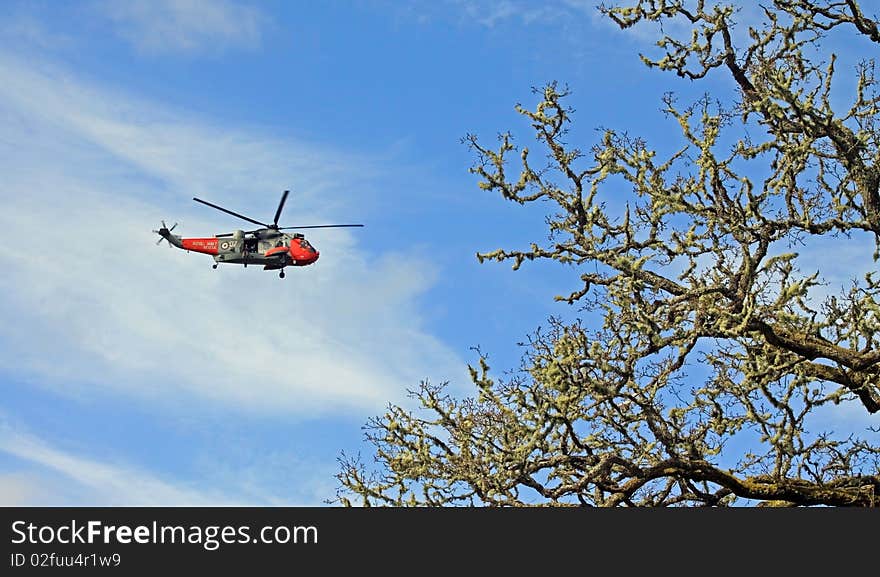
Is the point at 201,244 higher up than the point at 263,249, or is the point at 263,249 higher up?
the point at 201,244

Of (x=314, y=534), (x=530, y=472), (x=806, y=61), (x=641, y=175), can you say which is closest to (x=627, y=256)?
(x=641, y=175)

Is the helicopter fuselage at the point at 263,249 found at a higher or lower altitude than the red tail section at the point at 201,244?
lower

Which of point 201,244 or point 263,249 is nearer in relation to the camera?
point 263,249

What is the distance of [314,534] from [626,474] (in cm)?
551

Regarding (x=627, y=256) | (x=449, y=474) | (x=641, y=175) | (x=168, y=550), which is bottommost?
(x=168, y=550)

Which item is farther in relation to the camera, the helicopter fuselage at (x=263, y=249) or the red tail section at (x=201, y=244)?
the red tail section at (x=201, y=244)

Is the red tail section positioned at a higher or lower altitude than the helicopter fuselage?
higher

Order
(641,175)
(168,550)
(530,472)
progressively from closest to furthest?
(168,550) → (530,472) → (641,175)

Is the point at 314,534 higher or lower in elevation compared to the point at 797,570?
higher

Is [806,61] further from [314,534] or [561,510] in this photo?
[314,534]

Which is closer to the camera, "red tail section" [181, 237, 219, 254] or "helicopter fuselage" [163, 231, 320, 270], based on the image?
"helicopter fuselage" [163, 231, 320, 270]

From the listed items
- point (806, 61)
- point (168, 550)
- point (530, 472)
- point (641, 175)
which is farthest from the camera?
point (806, 61)

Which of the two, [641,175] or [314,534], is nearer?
[314,534]

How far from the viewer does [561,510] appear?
15.5 meters
